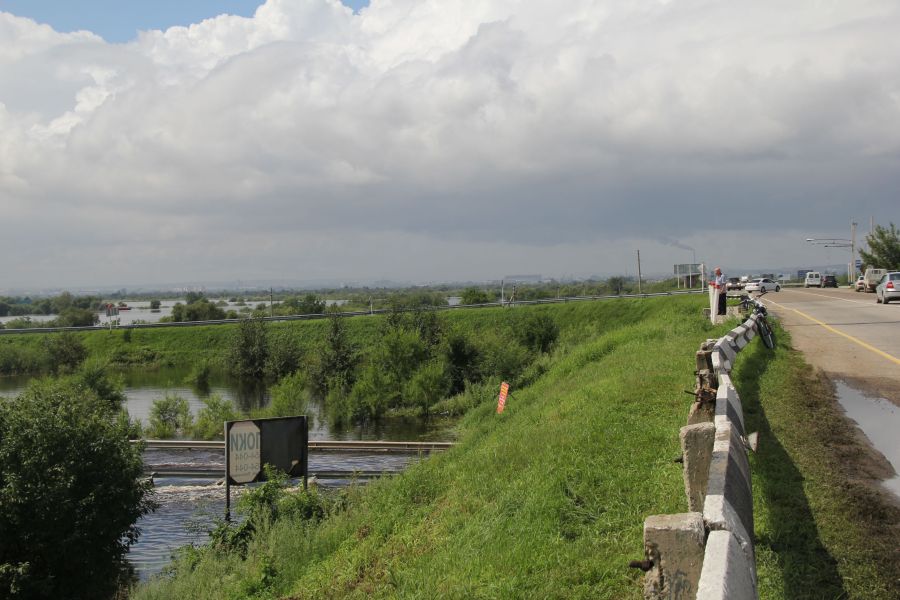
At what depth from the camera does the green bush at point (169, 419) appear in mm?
37781

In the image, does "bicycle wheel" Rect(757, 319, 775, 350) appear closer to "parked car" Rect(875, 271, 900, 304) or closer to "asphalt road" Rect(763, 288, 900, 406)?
"asphalt road" Rect(763, 288, 900, 406)

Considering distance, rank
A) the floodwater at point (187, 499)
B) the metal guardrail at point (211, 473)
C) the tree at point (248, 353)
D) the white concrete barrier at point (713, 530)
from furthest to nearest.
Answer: the tree at point (248, 353), the metal guardrail at point (211, 473), the floodwater at point (187, 499), the white concrete barrier at point (713, 530)

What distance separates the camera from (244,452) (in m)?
17.8

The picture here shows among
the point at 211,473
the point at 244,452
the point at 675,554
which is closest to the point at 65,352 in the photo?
the point at 211,473

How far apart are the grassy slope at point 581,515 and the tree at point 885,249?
67.8m

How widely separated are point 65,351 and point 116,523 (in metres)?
58.4

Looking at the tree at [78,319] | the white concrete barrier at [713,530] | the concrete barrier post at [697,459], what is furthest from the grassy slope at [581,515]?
the tree at [78,319]

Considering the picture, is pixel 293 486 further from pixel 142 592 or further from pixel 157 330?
pixel 157 330

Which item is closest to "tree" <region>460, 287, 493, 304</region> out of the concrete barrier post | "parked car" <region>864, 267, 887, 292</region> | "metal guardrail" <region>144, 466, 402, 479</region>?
"parked car" <region>864, 267, 887, 292</region>

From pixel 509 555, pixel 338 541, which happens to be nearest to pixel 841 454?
pixel 509 555

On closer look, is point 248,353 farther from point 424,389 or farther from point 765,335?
point 765,335

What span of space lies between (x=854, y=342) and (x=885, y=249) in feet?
211

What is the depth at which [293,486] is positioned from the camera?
20.6 m

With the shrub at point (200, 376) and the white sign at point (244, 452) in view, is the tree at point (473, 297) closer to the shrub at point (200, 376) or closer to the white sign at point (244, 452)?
the shrub at point (200, 376)
